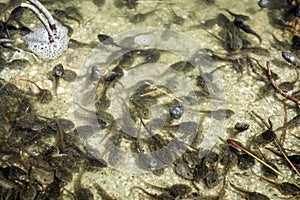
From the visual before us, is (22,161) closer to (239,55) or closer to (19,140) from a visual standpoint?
(19,140)

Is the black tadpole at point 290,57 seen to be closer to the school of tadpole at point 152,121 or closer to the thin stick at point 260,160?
the school of tadpole at point 152,121

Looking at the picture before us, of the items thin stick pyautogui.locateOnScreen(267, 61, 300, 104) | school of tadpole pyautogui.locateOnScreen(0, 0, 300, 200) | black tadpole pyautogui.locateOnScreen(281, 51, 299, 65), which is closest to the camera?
school of tadpole pyautogui.locateOnScreen(0, 0, 300, 200)

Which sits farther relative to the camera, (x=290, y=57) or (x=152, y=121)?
(x=290, y=57)

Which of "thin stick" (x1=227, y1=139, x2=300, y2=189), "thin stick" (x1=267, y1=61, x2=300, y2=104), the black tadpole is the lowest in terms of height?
"thin stick" (x1=227, y1=139, x2=300, y2=189)

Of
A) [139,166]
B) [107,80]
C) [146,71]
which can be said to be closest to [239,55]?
[146,71]

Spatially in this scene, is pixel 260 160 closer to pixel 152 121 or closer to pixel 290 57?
pixel 152 121

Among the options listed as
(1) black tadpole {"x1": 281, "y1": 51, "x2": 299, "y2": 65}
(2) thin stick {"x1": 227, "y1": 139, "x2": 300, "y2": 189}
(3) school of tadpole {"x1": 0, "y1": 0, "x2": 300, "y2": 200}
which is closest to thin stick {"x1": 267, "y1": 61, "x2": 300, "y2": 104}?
(3) school of tadpole {"x1": 0, "y1": 0, "x2": 300, "y2": 200}

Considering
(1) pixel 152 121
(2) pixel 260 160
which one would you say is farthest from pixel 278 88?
(1) pixel 152 121

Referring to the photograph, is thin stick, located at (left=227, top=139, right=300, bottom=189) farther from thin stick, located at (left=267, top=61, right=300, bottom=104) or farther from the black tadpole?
the black tadpole
